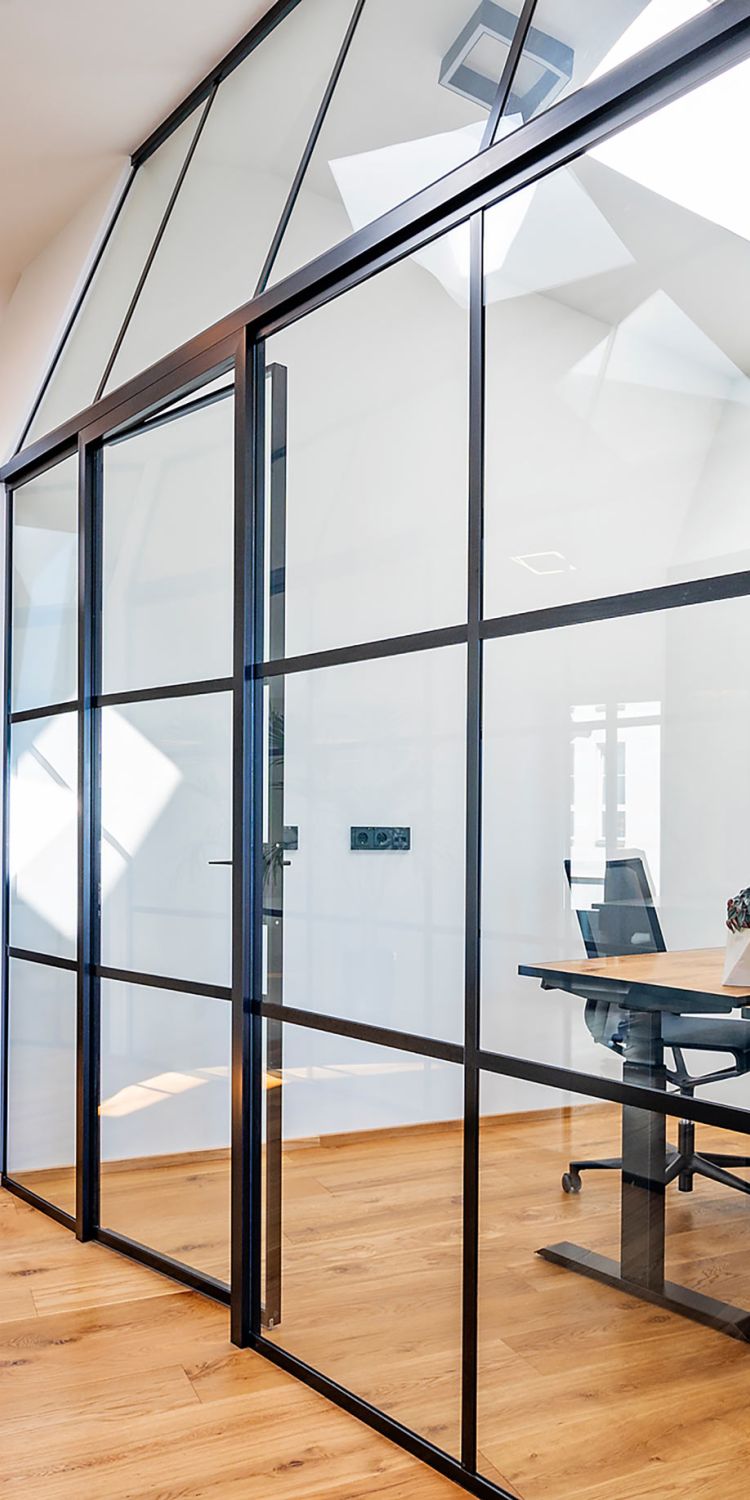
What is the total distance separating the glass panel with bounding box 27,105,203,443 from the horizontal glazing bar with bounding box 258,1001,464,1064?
6.42 ft

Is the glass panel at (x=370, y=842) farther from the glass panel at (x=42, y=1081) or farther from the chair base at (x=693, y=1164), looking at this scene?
the glass panel at (x=42, y=1081)

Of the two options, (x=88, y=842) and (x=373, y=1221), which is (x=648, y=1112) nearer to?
(x=373, y=1221)

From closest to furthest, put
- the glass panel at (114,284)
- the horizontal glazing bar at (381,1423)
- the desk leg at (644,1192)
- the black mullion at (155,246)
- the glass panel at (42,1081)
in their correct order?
the desk leg at (644,1192), the horizontal glazing bar at (381,1423), the black mullion at (155,246), the glass panel at (114,284), the glass panel at (42,1081)

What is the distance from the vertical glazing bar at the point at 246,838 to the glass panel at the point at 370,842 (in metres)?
0.05

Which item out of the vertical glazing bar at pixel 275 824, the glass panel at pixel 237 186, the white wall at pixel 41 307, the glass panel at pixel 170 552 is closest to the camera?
the vertical glazing bar at pixel 275 824

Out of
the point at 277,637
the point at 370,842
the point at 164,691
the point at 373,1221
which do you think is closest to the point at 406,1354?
the point at 373,1221

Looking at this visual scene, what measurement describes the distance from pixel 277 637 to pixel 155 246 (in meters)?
1.42

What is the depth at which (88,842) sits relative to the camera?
339 centimetres

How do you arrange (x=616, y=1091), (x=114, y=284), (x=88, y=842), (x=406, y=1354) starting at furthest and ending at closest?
(x=114, y=284)
(x=88, y=842)
(x=406, y=1354)
(x=616, y=1091)

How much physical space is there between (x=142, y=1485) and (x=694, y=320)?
6.95 ft

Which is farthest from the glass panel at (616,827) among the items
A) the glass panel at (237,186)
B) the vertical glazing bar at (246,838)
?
the glass panel at (237,186)

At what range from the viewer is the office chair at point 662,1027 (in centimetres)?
169

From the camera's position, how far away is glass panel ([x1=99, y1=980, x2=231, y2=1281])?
9.45 ft

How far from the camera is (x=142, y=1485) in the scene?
2.10m
